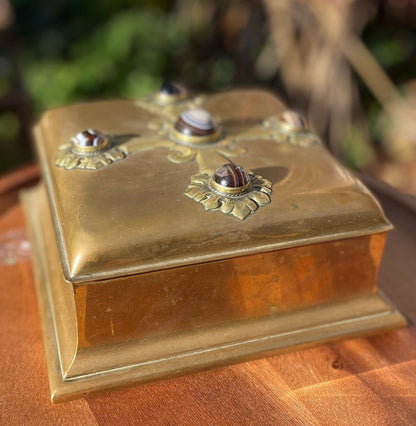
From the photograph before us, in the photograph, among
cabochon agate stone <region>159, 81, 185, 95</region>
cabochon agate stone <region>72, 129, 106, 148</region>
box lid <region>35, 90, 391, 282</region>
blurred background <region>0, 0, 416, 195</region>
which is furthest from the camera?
blurred background <region>0, 0, 416, 195</region>

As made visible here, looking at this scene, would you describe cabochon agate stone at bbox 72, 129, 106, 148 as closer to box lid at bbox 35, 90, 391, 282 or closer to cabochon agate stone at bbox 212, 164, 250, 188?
box lid at bbox 35, 90, 391, 282

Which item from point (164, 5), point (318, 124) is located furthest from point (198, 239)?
point (164, 5)

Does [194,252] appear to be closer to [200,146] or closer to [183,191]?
[183,191]

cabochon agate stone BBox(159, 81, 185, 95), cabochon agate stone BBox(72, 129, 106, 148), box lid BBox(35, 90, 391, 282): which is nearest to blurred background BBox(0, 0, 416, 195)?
cabochon agate stone BBox(159, 81, 185, 95)

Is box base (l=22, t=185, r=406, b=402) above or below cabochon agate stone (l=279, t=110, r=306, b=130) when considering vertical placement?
below

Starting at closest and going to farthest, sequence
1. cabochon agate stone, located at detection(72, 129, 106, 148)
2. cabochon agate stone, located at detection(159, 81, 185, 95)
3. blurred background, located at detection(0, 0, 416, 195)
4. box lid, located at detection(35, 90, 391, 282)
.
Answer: box lid, located at detection(35, 90, 391, 282) → cabochon agate stone, located at detection(72, 129, 106, 148) → cabochon agate stone, located at detection(159, 81, 185, 95) → blurred background, located at detection(0, 0, 416, 195)

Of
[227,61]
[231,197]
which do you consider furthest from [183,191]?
[227,61]

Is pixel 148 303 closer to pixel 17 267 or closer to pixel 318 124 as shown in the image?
pixel 17 267

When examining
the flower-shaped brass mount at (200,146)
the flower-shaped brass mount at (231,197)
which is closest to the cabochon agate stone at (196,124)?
the flower-shaped brass mount at (200,146)
